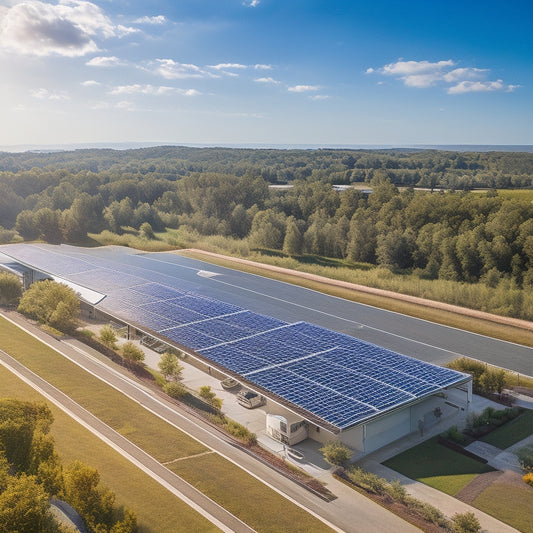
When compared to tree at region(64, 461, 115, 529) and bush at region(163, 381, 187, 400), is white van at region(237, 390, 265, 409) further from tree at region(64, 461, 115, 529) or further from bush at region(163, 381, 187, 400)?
tree at region(64, 461, 115, 529)

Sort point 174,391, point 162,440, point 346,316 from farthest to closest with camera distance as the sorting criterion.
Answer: point 346,316
point 174,391
point 162,440

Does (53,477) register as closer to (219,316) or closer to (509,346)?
(219,316)

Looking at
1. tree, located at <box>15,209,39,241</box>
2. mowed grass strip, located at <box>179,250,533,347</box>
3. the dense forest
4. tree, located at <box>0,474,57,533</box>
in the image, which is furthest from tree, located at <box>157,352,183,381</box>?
tree, located at <box>15,209,39,241</box>

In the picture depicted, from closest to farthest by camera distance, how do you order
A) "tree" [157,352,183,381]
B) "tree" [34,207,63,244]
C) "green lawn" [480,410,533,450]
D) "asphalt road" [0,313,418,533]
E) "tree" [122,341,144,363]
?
A: "asphalt road" [0,313,418,533] < "green lawn" [480,410,533,450] < "tree" [157,352,183,381] < "tree" [122,341,144,363] < "tree" [34,207,63,244]

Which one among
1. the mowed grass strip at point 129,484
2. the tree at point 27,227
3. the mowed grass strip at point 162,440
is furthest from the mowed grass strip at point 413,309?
the tree at point 27,227

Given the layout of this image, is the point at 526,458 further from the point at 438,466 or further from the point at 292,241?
the point at 292,241

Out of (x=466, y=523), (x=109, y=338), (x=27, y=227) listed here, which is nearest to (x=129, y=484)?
(x=466, y=523)

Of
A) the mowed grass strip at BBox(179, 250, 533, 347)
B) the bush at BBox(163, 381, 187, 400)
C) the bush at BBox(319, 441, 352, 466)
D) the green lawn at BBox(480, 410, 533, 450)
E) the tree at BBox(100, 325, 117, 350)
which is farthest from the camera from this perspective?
the mowed grass strip at BBox(179, 250, 533, 347)
